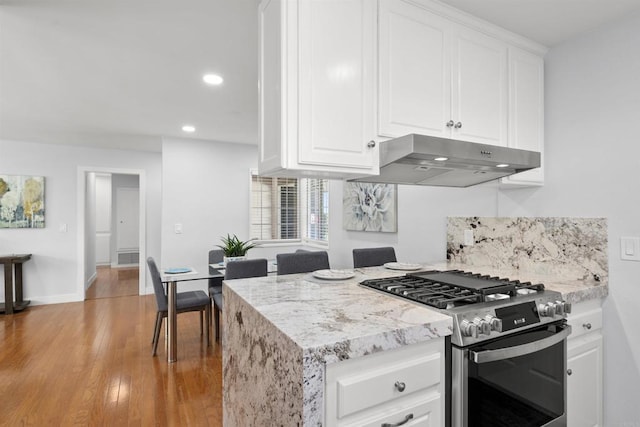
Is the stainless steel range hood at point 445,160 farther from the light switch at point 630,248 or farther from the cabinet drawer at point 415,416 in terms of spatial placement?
the cabinet drawer at point 415,416

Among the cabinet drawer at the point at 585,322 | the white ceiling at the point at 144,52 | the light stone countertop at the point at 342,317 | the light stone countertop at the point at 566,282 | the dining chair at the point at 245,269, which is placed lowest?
the cabinet drawer at the point at 585,322

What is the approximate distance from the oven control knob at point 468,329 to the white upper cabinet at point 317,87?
0.77 meters

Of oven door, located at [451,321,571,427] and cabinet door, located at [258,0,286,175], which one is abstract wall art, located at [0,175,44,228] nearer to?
cabinet door, located at [258,0,286,175]

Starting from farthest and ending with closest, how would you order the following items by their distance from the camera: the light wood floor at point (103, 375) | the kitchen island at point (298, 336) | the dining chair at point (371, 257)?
the dining chair at point (371, 257)
the light wood floor at point (103, 375)
the kitchen island at point (298, 336)

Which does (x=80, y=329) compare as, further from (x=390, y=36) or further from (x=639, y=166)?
(x=639, y=166)

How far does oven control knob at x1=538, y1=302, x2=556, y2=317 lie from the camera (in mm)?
1508

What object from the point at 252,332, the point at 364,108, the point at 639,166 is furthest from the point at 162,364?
the point at 639,166

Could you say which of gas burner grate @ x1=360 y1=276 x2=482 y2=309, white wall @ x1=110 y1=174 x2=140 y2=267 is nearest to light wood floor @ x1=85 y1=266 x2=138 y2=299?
white wall @ x1=110 y1=174 x2=140 y2=267

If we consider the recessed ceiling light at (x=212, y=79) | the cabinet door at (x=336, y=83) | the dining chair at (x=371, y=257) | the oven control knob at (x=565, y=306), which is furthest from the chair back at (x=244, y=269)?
the oven control knob at (x=565, y=306)

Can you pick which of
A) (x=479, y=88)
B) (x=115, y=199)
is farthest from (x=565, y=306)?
(x=115, y=199)

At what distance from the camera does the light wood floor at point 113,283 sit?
5.83m

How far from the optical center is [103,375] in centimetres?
280

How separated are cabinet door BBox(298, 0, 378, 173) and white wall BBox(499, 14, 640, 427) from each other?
133cm

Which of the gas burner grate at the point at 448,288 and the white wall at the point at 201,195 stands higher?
the white wall at the point at 201,195
